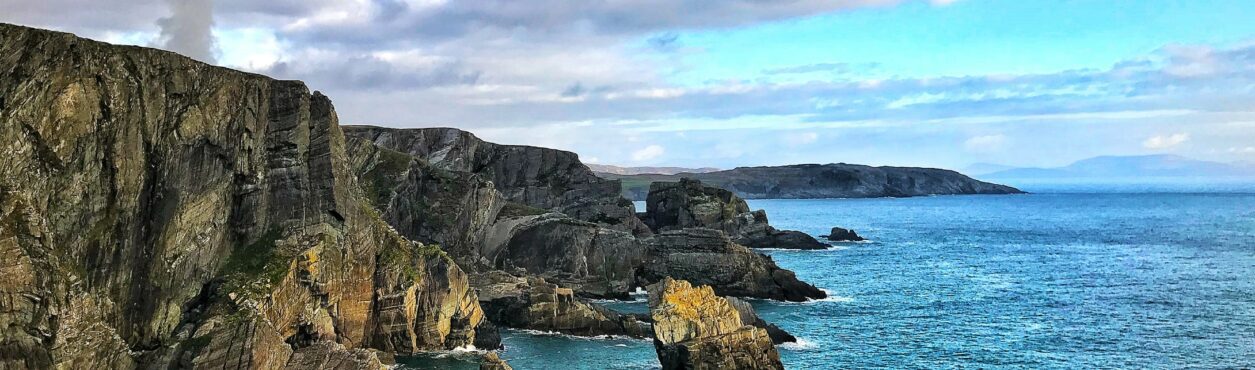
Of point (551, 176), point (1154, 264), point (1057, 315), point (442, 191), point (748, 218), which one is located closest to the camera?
point (1057, 315)

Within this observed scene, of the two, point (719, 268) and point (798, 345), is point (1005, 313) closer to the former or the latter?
point (798, 345)

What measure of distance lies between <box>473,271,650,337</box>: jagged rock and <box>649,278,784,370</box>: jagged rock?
57.4ft

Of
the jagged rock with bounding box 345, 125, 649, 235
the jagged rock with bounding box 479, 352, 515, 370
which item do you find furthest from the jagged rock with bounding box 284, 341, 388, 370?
the jagged rock with bounding box 345, 125, 649, 235

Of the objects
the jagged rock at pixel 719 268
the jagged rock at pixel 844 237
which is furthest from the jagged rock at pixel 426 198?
the jagged rock at pixel 844 237

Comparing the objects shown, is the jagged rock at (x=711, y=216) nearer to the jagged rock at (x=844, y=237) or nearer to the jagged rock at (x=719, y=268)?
the jagged rock at (x=844, y=237)

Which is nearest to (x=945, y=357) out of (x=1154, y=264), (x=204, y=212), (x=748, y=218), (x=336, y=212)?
(x=336, y=212)

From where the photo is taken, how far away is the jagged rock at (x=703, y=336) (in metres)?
52.5

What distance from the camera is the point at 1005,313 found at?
84.4 m

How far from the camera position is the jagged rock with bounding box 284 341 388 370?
5075cm

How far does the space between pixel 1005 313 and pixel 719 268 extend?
25.6 m

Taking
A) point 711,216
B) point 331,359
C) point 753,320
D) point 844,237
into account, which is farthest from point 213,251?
point 844,237

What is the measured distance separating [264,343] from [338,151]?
52.4 ft

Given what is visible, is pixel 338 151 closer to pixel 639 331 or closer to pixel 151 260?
pixel 151 260

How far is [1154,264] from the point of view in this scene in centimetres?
12325
